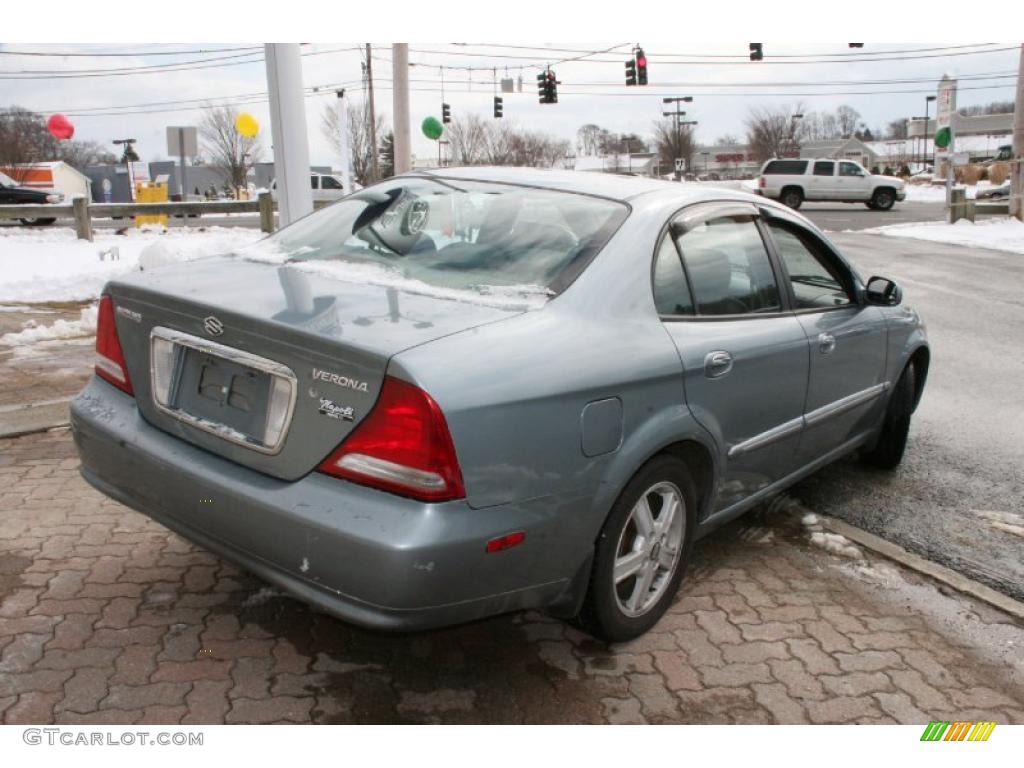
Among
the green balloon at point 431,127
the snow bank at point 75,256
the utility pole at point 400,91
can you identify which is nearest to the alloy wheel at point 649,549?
the snow bank at point 75,256

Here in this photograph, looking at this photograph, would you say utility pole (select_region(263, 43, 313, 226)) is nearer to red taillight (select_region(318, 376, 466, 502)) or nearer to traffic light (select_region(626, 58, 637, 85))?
red taillight (select_region(318, 376, 466, 502))

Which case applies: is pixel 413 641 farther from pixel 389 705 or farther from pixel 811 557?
pixel 811 557

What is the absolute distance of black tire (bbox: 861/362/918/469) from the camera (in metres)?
4.87

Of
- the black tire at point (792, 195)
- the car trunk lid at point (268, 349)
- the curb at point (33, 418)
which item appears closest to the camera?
the car trunk lid at point (268, 349)

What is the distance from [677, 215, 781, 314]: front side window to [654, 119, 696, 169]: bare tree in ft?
237

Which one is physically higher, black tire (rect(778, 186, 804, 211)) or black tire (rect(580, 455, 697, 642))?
black tire (rect(778, 186, 804, 211))

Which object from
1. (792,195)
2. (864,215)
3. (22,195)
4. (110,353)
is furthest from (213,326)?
(792,195)

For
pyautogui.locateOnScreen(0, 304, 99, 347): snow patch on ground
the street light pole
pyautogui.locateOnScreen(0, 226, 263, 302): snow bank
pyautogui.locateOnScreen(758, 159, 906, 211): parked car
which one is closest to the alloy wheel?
pyautogui.locateOnScreen(0, 226, 263, 302): snow bank

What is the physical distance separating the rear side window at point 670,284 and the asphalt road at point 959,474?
181cm

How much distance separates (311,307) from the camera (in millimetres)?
2672

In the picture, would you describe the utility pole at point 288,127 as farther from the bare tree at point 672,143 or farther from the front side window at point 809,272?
the bare tree at point 672,143

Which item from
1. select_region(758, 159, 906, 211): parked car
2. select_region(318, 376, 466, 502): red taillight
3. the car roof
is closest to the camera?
select_region(318, 376, 466, 502): red taillight

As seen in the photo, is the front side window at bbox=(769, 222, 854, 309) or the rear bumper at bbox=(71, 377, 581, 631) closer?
the rear bumper at bbox=(71, 377, 581, 631)

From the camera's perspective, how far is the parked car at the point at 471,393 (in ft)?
7.75
